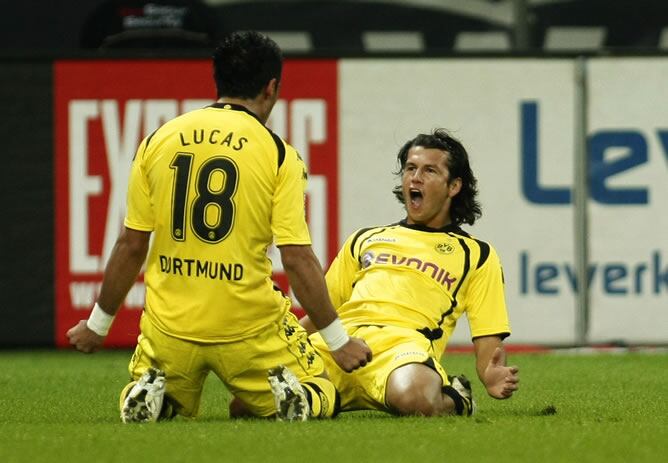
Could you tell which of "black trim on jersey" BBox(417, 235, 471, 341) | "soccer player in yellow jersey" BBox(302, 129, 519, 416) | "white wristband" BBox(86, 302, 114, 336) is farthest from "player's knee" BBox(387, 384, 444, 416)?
"white wristband" BBox(86, 302, 114, 336)

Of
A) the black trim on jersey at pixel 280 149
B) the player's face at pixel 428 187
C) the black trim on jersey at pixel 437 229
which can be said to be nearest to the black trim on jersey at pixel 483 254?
the black trim on jersey at pixel 437 229

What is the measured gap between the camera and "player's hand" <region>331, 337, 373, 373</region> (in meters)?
6.20

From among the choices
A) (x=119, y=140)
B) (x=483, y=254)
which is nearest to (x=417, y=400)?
(x=483, y=254)

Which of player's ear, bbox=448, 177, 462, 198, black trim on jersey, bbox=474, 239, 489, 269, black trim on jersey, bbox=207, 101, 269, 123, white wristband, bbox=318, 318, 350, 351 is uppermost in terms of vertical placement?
black trim on jersey, bbox=207, 101, 269, 123

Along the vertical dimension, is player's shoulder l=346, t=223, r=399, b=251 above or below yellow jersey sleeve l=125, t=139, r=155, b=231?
below

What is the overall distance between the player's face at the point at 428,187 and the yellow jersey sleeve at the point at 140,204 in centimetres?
146

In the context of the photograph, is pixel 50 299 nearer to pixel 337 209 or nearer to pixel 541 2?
pixel 337 209

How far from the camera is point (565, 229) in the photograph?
11.2m

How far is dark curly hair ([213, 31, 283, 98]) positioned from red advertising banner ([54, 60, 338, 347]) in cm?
482

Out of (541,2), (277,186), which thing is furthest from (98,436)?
(541,2)

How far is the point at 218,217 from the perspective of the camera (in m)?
6.26

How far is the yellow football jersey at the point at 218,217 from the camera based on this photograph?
6258mm

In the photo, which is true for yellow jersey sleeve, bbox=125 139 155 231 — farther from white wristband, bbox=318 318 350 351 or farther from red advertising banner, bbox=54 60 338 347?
red advertising banner, bbox=54 60 338 347

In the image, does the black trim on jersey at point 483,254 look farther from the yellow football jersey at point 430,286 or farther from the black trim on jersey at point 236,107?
the black trim on jersey at point 236,107
